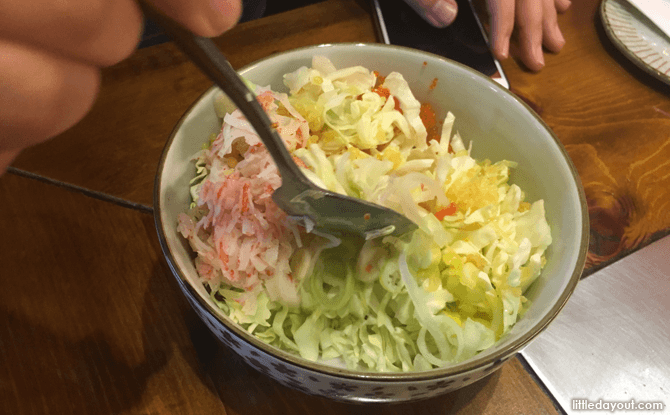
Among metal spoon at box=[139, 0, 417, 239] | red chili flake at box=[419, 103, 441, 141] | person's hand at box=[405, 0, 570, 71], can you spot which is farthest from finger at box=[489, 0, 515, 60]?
metal spoon at box=[139, 0, 417, 239]

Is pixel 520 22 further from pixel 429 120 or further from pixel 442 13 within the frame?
pixel 429 120

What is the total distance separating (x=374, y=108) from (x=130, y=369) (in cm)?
63

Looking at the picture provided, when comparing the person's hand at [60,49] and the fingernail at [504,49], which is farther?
the fingernail at [504,49]

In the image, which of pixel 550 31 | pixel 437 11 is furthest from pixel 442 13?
pixel 550 31

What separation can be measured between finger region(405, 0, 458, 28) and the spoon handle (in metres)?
0.80

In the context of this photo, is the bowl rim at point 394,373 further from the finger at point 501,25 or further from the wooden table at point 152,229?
the finger at point 501,25

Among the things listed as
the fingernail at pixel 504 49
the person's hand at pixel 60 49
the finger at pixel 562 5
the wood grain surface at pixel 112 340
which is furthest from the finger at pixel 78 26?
the finger at pixel 562 5

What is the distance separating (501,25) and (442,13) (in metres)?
0.18

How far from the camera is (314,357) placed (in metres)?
0.64

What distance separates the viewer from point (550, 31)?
3.96ft

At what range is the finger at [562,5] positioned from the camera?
4.29 ft

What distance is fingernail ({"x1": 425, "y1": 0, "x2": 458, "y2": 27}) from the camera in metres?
1.12

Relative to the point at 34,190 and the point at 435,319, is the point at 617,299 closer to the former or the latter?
the point at 435,319

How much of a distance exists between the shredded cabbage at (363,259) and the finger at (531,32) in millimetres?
577
